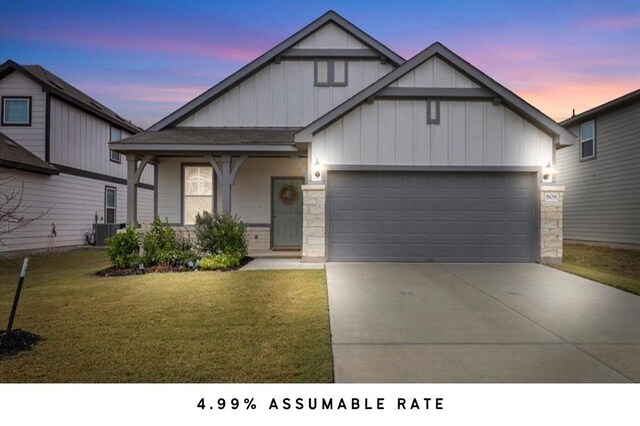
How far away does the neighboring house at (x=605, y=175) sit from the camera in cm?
1350

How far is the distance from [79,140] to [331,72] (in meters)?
9.71

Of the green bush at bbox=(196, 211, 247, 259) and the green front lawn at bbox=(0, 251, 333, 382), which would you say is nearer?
the green front lawn at bbox=(0, 251, 333, 382)

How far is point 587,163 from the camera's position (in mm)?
16000

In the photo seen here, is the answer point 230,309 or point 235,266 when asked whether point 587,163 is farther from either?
point 230,309

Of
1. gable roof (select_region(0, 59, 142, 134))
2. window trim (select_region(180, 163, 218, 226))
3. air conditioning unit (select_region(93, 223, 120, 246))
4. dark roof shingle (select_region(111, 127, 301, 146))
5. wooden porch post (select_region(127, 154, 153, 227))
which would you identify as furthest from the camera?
air conditioning unit (select_region(93, 223, 120, 246))

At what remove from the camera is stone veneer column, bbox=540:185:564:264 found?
9766 millimetres

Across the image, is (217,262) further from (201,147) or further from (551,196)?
(551,196)

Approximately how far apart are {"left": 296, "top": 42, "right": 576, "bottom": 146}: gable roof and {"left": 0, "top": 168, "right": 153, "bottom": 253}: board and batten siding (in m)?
8.83

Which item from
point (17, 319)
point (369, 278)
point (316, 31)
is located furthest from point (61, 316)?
point (316, 31)

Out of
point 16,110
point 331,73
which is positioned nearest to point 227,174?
point 331,73

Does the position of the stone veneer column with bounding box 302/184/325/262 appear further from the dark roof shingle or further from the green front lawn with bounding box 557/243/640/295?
the green front lawn with bounding box 557/243/640/295

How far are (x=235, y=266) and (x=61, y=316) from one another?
4.20 meters

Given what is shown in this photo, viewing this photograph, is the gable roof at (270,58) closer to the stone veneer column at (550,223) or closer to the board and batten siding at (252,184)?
the board and batten siding at (252,184)

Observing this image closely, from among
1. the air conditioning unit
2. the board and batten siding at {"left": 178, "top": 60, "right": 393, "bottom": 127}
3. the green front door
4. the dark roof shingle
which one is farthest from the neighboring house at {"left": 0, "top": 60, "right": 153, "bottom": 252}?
the green front door
